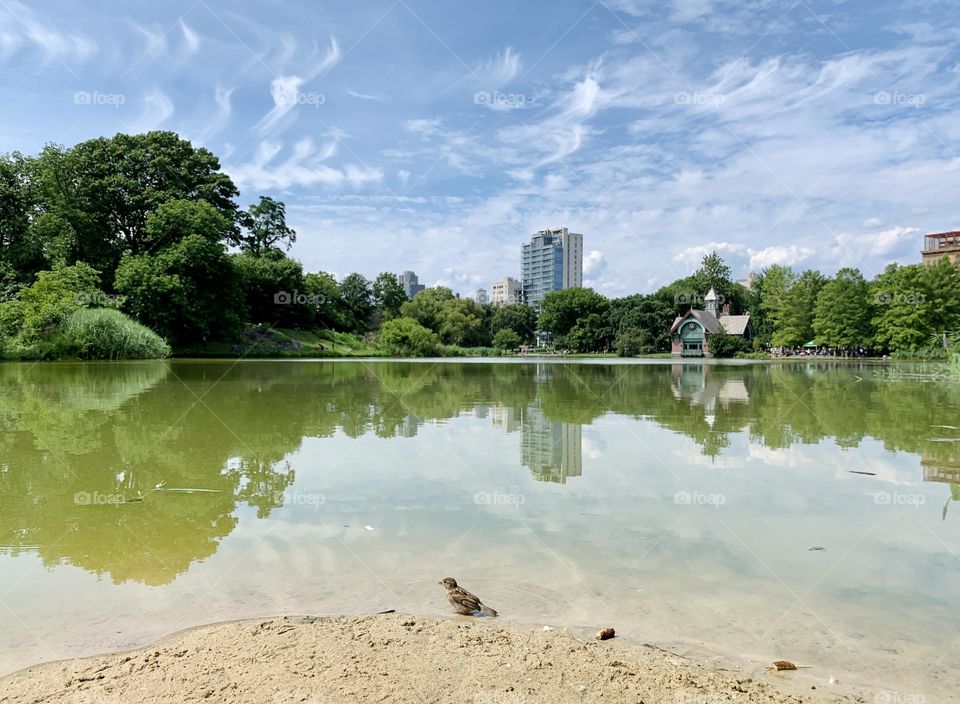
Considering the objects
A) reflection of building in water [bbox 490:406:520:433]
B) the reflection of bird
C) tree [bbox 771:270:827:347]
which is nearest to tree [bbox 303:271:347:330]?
tree [bbox 771:270:827:347]

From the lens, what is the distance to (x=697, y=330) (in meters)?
73.0

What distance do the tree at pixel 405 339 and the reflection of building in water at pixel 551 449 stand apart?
171 feet

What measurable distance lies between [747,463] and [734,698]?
262 inches

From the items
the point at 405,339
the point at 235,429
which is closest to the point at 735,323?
the point at 405,339

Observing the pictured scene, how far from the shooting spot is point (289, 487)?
24.7 feet

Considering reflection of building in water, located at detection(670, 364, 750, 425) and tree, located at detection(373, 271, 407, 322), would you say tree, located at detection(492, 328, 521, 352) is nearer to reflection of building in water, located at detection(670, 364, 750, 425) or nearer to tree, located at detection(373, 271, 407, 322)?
tree, located at detection(373, 271, 407, 322)

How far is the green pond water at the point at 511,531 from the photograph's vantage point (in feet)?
13.2

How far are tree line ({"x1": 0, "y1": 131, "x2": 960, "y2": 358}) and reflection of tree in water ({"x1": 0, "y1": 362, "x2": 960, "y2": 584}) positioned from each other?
16.6m

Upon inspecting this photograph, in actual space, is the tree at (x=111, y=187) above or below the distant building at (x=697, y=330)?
above

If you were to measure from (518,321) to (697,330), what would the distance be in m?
35.5

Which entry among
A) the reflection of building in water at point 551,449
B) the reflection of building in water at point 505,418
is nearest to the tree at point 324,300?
the reflection of building in water at point 505,418

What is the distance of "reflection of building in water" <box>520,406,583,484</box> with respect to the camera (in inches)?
333

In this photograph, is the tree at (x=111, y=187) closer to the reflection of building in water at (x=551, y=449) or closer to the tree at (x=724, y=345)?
the reflection of building in water at (x=551, y=449)

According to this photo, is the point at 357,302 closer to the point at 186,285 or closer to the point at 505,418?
the point at 186,285
